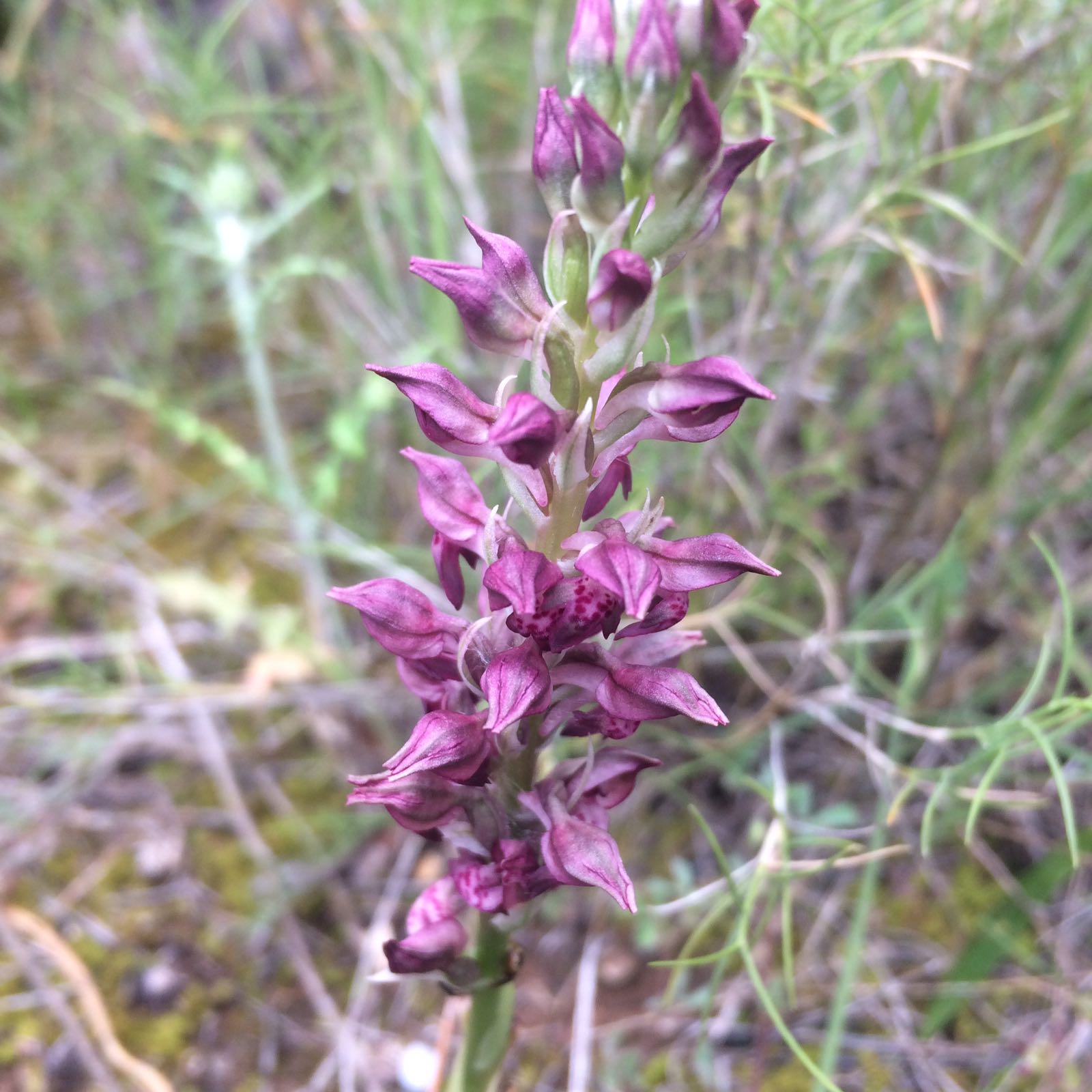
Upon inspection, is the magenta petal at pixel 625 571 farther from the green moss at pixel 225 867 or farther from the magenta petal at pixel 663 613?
the green moss at pixel 225 867

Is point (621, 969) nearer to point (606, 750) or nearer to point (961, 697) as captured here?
point (961, 697)

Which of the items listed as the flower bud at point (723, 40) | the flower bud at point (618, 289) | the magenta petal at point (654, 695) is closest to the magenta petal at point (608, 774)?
the magenta petal at point (654, 695)

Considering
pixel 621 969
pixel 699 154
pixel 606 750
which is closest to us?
pixel 699 154

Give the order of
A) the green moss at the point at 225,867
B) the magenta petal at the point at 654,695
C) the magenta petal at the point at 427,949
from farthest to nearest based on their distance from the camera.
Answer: the green moss at the point at 225,867 → the magenta petal at the point at 427,949 → the magenta petal at the point at 654,695

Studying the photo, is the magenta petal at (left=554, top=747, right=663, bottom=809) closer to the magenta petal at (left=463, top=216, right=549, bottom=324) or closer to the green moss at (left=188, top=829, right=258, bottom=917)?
the magenta petal at (left=463, top=216, right=549, bottom=324)

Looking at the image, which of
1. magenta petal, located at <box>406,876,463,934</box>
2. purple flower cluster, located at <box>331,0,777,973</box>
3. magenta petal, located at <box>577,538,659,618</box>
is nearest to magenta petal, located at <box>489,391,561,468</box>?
purple flower cluster, located at <box>331,0,777,973</box>

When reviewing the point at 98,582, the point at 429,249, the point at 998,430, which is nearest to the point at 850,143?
the point at 998,430

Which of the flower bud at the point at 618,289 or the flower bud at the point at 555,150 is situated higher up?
the flower bud at the point at 555,150
